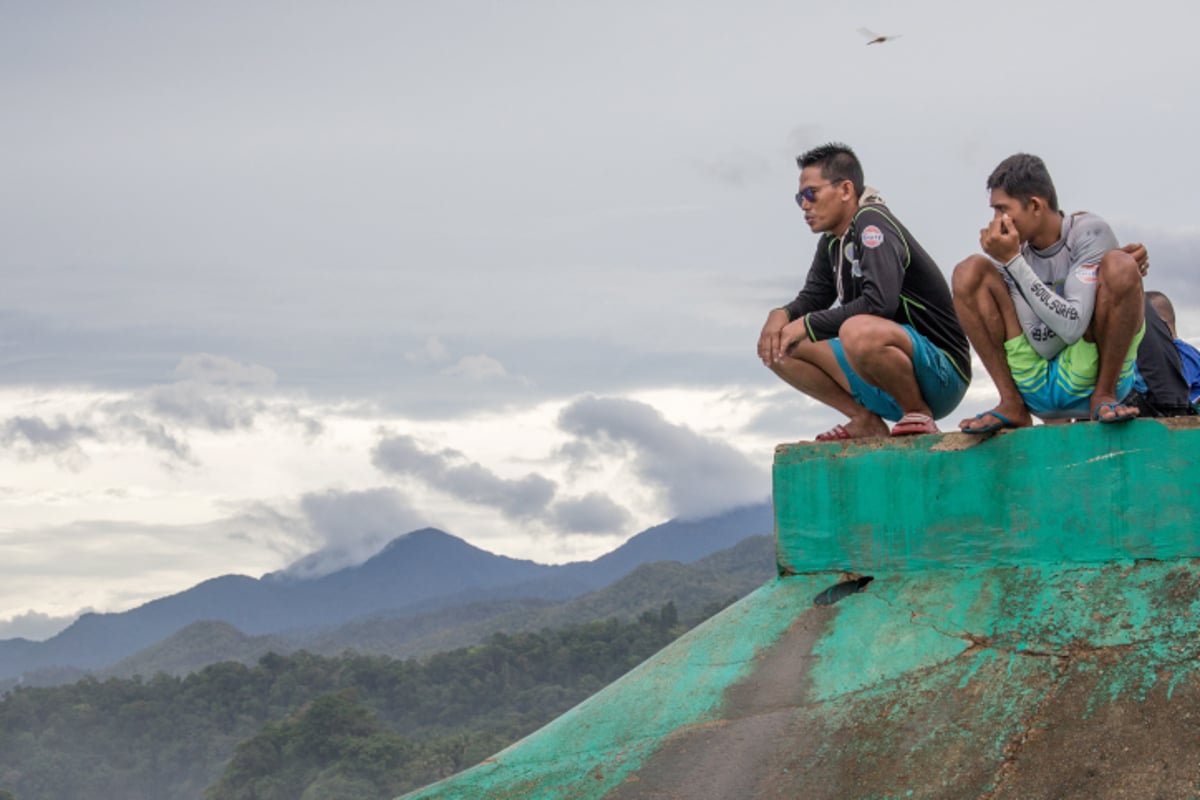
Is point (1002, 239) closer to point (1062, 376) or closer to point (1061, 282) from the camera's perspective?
point (1061, 282)

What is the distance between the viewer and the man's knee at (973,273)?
423 cm

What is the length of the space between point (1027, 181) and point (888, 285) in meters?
0.58

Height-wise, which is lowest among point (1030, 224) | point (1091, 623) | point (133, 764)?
point (133, 764)

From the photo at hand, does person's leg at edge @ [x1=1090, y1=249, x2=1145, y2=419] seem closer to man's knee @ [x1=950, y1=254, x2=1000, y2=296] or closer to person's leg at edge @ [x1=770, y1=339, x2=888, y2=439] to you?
man's knee @ [x1=950, y1=254, x2=1000, y2=296]

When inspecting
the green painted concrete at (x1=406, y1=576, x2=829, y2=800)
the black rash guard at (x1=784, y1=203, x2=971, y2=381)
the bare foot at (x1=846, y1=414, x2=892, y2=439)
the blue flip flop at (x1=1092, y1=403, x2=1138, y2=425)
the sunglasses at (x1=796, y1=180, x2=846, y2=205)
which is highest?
the sunglasses at (x1=796, y1=180, x2=846, y2=205)

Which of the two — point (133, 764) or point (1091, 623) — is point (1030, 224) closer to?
point (1091, 623)

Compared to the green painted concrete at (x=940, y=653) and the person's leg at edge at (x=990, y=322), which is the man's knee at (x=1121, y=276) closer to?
the person's leg at edge at (x=990, y=322)

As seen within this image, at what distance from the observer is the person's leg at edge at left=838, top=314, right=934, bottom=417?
14.7 ft

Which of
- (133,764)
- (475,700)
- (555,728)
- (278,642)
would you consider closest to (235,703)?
(133,764)

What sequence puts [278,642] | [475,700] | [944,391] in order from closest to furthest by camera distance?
1. [944,391]
2. [475,700]
3. [278,642]

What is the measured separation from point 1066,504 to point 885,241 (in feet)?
3.57

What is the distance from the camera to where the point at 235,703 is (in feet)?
194

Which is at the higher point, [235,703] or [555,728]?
[555,728]

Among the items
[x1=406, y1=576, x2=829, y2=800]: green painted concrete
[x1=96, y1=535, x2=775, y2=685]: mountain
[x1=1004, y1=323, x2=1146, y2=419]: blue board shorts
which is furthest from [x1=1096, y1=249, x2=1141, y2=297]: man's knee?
[x1=96, y1=535, x2=775, y2=685]: mountain
